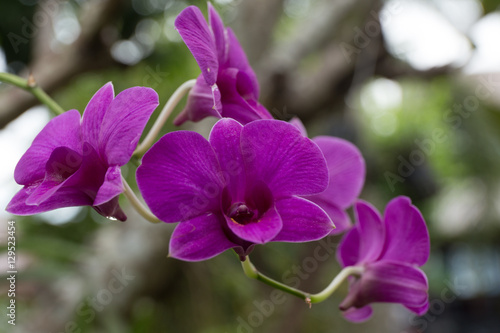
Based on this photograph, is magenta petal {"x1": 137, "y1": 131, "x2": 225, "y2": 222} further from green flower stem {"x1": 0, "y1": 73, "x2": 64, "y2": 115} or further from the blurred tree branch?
the blurred tree branch

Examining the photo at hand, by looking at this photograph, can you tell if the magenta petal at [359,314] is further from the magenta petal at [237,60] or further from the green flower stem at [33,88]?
the green flower stem at [33,88]

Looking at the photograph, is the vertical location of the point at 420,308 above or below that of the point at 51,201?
below

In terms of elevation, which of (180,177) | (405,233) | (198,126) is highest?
(180,177)

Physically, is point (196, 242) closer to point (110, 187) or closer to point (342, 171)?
point (110, 187)

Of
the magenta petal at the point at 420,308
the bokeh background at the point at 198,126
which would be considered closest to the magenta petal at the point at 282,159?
the magenta petal at the point at 420,308

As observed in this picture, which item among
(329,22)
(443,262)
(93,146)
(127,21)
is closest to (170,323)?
(127,21)

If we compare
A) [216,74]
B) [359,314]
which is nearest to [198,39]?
[216,74]

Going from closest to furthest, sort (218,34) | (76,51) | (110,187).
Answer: (110,187) < (218,34) < (76,51)
